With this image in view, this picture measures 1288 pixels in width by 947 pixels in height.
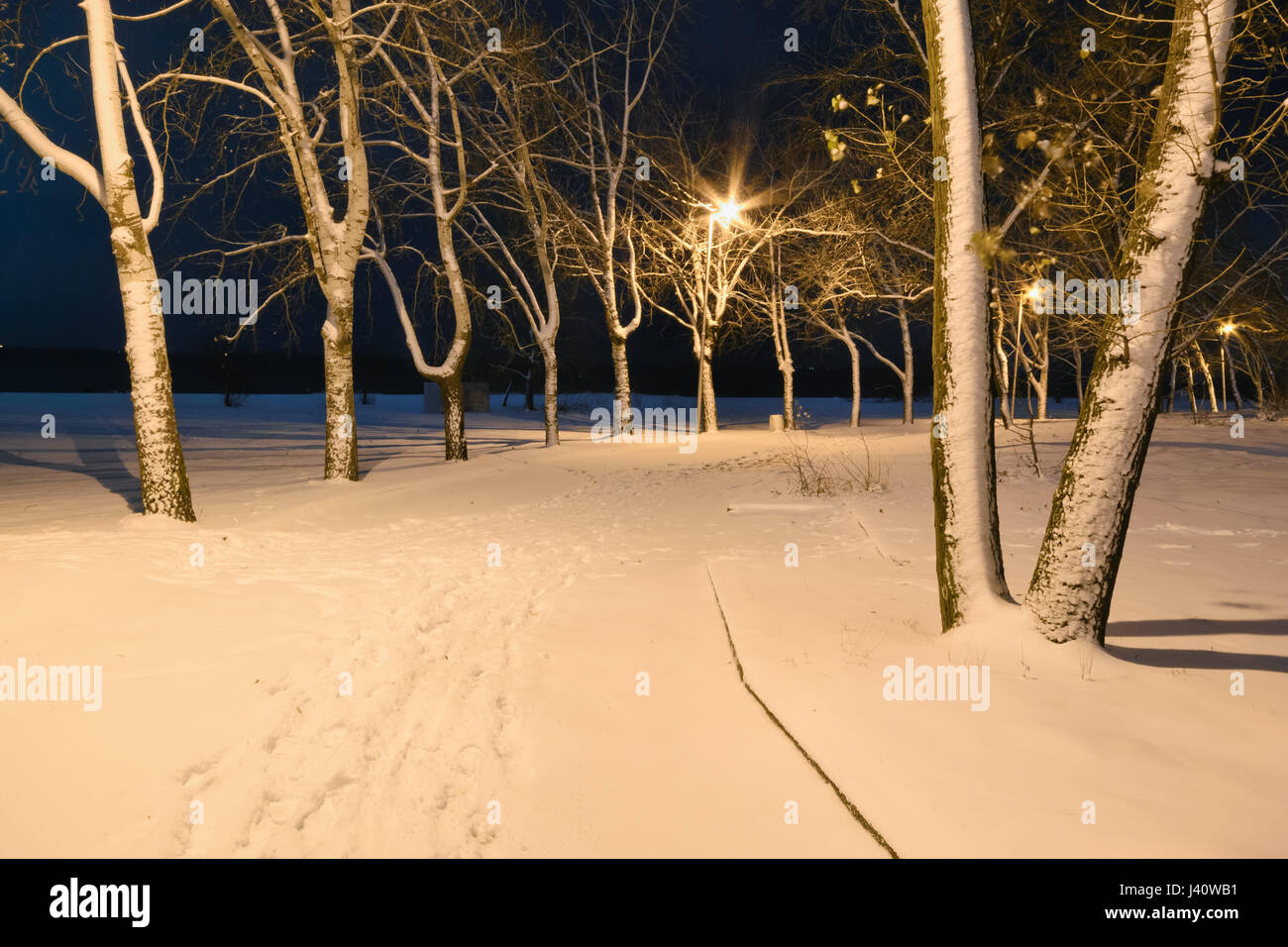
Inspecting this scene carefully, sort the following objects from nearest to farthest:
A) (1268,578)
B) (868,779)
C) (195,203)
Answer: (868,779) < (1268,578) < (195,203)

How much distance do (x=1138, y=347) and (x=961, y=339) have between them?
101 cm

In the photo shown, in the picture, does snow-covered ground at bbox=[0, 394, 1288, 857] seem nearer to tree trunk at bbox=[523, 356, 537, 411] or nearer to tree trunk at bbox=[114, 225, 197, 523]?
tree trunk at bbox=[114, 225, 197, 523]

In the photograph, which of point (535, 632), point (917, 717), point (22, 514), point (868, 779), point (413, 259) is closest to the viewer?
point (868, 779)

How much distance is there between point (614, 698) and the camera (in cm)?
477

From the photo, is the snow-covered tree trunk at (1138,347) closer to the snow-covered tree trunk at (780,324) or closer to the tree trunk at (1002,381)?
the tree trunk at (1002,381)

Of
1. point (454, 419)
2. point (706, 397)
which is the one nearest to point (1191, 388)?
point (706, 397)

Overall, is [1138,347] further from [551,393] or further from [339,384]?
[551,393]

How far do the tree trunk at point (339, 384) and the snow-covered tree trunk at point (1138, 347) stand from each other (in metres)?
12.0

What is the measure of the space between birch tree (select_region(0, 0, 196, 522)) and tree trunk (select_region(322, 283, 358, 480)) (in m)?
3.96

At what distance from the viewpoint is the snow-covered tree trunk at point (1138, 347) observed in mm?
4422

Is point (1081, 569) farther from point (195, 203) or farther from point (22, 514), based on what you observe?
point (195, 203)
